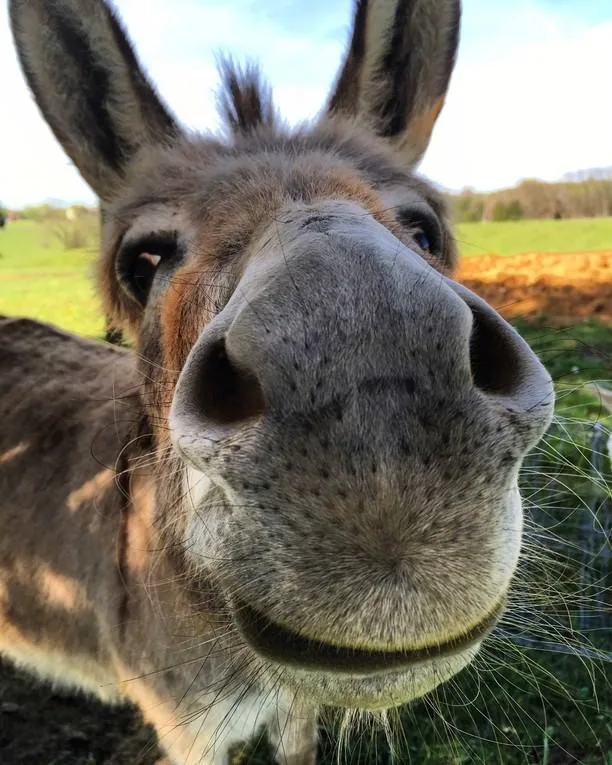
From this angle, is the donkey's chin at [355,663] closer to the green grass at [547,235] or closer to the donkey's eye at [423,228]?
the donkey's eye at [423,228]

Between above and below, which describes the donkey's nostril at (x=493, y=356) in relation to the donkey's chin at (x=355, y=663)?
above

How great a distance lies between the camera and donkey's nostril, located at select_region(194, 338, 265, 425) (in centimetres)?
127

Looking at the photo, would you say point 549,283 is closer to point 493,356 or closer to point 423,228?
point 423,228

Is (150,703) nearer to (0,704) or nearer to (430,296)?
(0,704)

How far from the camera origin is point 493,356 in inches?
52.3

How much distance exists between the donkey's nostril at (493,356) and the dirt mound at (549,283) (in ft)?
25.4

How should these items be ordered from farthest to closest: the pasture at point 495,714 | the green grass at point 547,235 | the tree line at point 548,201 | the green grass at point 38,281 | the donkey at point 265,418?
1. the tree line at point 548,201
2. the green grass at point 547,235
3. the green grass at point 38,281
4. the pasture at point 495,714
5. the donkey at point 265,418

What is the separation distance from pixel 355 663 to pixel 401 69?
2.72 metres

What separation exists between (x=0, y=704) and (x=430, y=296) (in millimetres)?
4846

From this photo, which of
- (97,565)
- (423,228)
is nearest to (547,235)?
(423,228)

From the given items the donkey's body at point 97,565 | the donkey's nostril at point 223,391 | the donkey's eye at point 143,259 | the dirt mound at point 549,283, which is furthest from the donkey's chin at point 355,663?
the dirt mound at point 549,283

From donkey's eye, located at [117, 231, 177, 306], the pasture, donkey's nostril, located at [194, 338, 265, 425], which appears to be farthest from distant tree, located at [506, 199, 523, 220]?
donkey's nostril, located at [194, 338, 265, 425]

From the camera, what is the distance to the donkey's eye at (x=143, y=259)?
2230mm

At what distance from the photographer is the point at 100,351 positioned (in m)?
4.43
